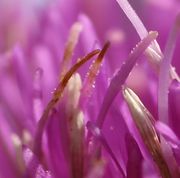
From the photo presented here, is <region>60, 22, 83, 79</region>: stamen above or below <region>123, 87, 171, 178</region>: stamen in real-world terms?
above

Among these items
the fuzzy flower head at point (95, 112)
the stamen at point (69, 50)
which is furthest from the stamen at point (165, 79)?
the stamen at point (69, 50)

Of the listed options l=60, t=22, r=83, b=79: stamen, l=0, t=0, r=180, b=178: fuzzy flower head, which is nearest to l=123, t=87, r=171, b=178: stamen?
l=0, t=0, r=180, b=178: fuzzy flower head

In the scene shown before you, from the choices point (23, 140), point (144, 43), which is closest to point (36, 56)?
point (23, 140)

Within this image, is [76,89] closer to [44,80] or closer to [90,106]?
[90,106]

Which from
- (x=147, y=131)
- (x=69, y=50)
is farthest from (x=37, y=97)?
(x=147, y=131)

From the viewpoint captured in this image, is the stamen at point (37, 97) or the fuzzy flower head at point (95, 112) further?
the stamen at point (37, 97)

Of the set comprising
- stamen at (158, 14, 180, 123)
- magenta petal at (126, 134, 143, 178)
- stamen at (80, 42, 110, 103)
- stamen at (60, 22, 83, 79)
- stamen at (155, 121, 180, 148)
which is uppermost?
stamen at (60, 22, 83, 79)

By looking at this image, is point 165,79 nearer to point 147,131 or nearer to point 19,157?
point 147,131

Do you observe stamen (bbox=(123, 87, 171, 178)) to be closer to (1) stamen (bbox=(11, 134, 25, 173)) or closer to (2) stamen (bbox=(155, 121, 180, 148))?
(2) stamen (bbox=(155, 121, 180, 148))

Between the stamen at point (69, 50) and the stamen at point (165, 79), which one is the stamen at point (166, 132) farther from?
the stamen at point (69, 50)
